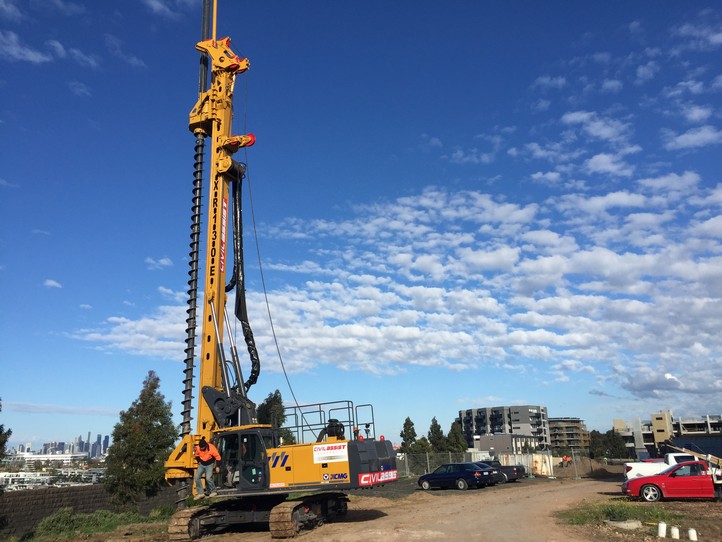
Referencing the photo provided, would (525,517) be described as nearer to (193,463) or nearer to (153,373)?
(193,463)

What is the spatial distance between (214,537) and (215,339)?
17.0 ft

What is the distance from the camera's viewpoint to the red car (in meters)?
20.6

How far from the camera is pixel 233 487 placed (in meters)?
14.4

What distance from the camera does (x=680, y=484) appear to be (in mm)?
20859

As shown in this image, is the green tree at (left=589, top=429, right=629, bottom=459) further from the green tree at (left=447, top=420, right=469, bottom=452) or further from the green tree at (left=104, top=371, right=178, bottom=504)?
the green tree at (left=104, top=371, right=178, bottom=504)

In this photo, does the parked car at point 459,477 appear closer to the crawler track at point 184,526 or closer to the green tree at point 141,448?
the green tree at point 141,448

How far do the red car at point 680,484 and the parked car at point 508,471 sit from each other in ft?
41.4

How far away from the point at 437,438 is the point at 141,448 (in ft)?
195

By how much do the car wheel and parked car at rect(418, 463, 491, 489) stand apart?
10600 millimetres

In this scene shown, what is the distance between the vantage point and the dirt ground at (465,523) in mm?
13891

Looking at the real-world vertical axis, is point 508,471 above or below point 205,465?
below

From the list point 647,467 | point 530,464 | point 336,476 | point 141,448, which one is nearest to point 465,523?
point 336,476

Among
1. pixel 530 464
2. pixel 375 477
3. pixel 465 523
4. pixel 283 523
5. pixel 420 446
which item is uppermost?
pixel 375 477

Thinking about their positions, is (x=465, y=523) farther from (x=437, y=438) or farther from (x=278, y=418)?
(x=437, y=438)
